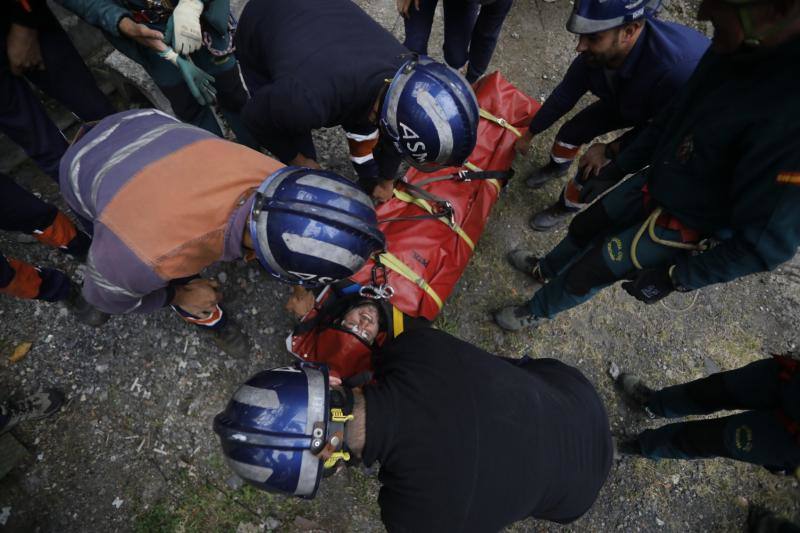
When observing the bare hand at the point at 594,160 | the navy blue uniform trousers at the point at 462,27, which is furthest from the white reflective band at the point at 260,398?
the navy blue uniform trousers at the point at 462,27

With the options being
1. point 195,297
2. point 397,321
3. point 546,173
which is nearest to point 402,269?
point 397,321

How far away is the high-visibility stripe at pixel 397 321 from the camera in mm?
2756

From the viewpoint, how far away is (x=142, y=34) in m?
2.51

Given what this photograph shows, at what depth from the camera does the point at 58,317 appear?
3170 millimetres

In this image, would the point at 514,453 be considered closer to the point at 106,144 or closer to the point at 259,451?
the point at 259,451

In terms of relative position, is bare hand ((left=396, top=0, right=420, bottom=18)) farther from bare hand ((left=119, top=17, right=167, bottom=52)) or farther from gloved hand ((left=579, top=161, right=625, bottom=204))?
gloved hand ((left=579, top=161, right=625, bottom=204))

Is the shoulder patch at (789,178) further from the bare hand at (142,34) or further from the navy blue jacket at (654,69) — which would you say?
the bare hand at (142,34)

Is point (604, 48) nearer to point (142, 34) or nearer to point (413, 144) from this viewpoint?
point (413, 144)

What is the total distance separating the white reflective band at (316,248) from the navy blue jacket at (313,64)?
32.3 inches

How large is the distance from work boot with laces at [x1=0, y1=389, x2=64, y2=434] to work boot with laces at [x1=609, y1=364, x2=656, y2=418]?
4423 mm

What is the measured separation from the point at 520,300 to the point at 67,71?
3.92 metres

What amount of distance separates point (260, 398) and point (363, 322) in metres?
1.02

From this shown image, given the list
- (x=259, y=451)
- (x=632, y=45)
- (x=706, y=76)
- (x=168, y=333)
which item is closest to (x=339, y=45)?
(x=632, y=45)

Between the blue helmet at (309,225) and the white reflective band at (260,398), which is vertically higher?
the blue helmet at (309,225)
